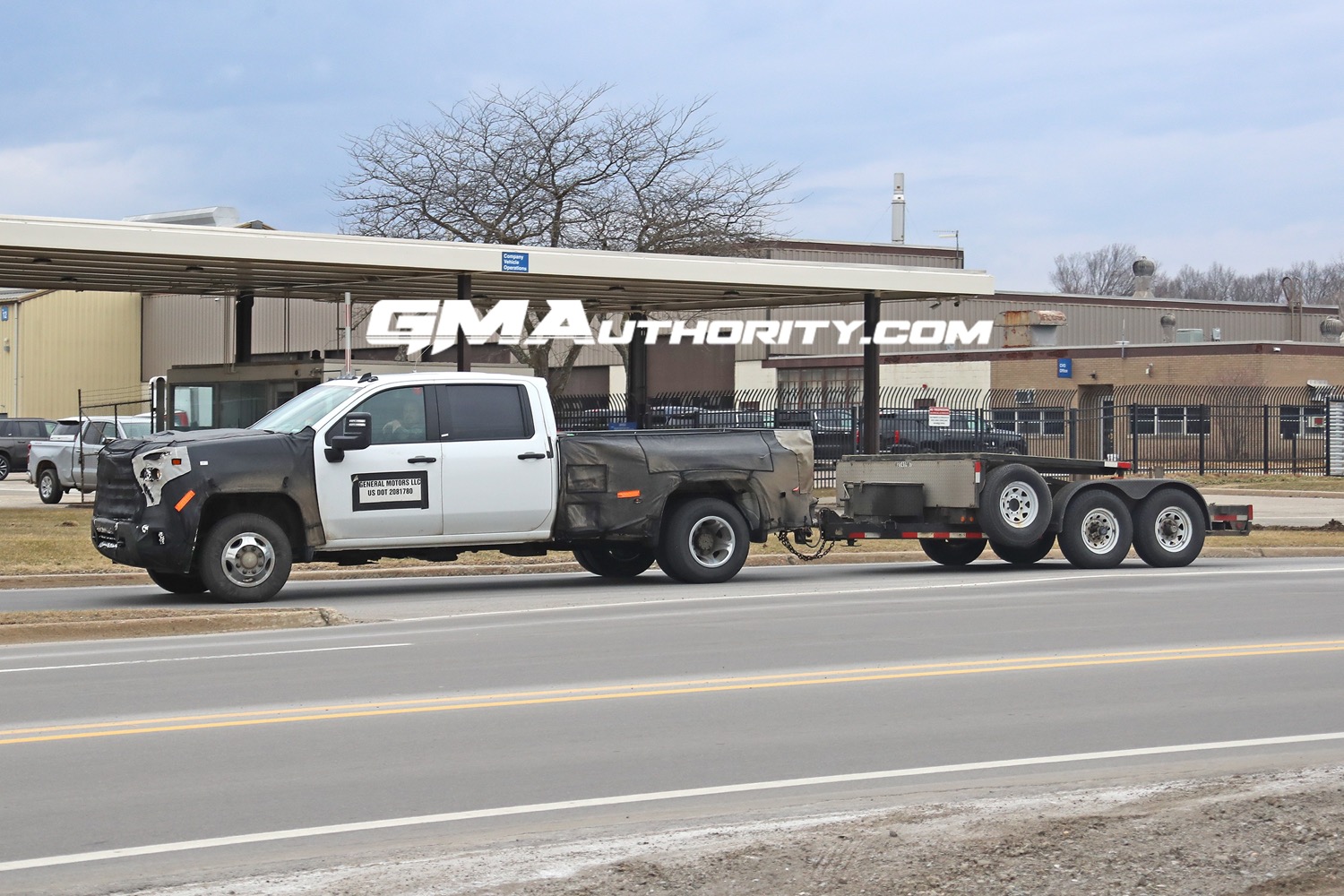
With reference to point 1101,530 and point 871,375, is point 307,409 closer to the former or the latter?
point 1101,530

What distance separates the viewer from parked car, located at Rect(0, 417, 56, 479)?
149ft

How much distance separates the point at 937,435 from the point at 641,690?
31256 mm

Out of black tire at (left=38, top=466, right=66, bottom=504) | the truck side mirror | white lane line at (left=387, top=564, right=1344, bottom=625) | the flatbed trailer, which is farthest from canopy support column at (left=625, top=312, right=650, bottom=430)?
the truck side mirror

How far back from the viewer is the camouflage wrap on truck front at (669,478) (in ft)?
54.0

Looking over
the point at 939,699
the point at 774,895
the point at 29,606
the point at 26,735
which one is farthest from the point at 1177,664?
the point at 29,606

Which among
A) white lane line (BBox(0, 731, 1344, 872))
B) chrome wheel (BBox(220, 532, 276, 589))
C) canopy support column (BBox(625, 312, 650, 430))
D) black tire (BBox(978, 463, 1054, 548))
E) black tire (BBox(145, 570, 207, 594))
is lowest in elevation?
white lane line (BBox(0, 731, 1344, 872))

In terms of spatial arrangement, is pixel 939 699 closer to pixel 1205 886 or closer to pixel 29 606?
pixel 1205 886

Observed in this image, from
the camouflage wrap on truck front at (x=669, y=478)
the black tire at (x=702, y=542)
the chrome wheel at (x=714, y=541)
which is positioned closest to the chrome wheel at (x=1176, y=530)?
the camouflage wrap on truck front at (x=669, y=478)

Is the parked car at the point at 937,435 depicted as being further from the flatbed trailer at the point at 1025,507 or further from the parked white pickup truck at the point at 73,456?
the flatbed trailer at the point at 1025,507

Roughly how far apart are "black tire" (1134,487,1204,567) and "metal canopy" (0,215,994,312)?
9.23m

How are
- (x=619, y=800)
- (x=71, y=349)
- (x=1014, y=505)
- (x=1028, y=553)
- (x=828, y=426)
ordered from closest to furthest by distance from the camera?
(x=619, y=800)
(x=1014, y=505)
(x=1028, y=553)
(x=828, y=426)
(x=71, y=349)

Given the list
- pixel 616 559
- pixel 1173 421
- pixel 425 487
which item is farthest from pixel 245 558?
pixel 1173 421

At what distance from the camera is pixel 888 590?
54.2 ft
